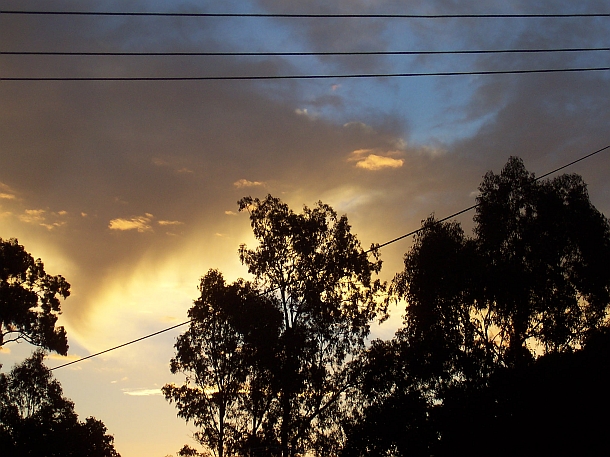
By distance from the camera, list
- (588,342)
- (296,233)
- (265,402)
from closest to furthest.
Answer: (588,342) < (265,402) < (296,233)

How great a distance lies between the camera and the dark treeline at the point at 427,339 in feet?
87.3

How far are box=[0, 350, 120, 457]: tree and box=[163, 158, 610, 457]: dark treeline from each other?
1301 cm

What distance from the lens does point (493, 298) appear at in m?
27.9

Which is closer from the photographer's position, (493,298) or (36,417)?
(493,298)

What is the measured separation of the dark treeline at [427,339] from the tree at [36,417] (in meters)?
13.0

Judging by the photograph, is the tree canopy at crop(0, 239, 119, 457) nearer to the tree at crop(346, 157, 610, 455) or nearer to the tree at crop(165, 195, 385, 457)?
the tree at crop(165, 195, 385, 457)

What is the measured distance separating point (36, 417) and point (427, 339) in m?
28.3

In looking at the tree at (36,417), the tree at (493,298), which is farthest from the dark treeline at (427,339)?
the tree at (36,417)

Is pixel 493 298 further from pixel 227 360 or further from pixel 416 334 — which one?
pixel 227 360

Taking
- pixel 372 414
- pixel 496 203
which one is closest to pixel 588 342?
pixel 496 203

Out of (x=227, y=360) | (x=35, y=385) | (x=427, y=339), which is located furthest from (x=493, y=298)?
(x=35, y=385)

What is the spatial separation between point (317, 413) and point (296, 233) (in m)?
10.2

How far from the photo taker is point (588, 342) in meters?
26.8

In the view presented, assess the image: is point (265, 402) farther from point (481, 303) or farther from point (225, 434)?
point (481, 303)
